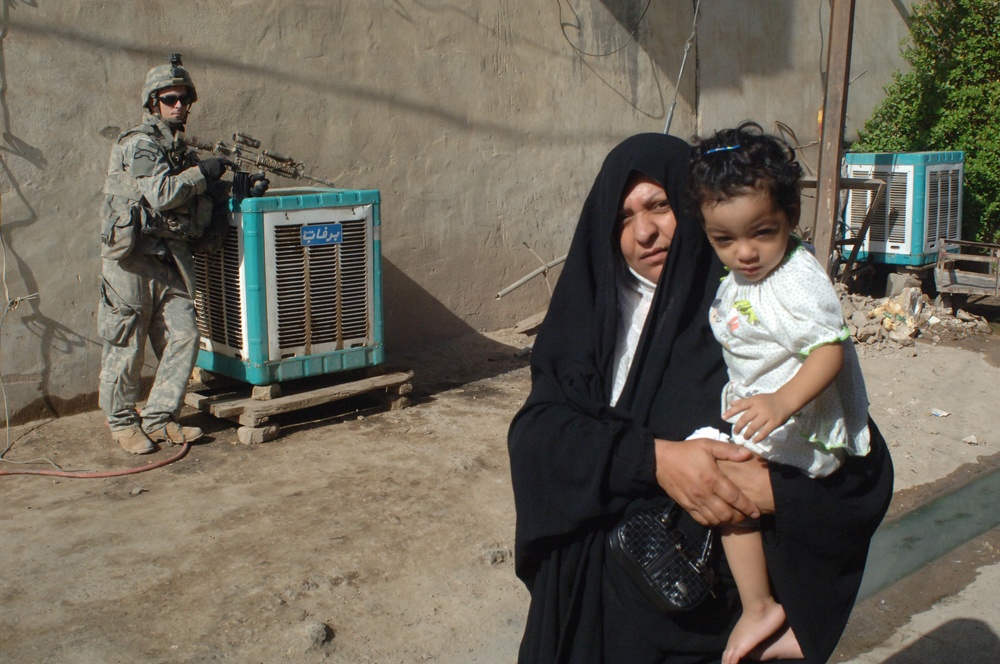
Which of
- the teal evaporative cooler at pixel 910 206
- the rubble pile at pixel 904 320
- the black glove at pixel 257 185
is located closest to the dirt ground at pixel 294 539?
the black glove at pixel 257 185

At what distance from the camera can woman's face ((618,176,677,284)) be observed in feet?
6.69

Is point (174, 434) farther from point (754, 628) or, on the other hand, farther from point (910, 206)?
point (910, 206)

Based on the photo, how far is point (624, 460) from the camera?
186cm

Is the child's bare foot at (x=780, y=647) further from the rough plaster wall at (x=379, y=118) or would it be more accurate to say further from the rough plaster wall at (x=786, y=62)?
the rough plaster wall at (x=786, y=62)

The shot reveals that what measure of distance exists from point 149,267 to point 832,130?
515 centimetres

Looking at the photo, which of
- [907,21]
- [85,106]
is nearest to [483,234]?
[85,106]

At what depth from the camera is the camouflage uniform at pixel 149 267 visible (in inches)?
194

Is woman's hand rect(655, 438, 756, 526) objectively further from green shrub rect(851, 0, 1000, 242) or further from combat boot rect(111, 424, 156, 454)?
green shrub rect(851, 0, 1000, 242)

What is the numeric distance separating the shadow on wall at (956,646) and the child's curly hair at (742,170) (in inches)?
97.5

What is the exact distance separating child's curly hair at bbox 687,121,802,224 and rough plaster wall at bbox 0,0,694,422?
4.43 m

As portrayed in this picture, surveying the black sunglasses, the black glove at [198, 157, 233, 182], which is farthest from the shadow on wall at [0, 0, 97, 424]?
the black glove at [198, 157, 233, 182]

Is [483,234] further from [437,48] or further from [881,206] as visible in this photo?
[881,206]

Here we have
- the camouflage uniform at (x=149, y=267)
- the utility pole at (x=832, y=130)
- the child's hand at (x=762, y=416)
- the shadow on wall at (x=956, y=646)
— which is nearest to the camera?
the child's hand at (x=762, y=416)

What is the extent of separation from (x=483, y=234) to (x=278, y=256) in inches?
100
